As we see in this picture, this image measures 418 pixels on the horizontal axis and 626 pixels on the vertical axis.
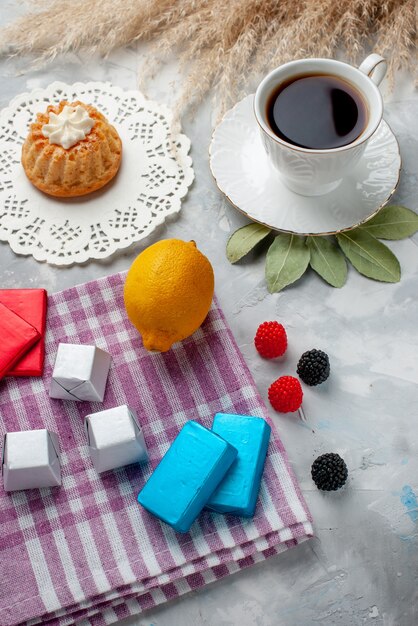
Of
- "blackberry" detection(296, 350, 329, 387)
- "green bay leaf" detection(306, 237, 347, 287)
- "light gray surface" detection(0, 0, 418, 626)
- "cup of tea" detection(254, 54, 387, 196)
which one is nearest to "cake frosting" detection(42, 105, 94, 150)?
"light gray surface" detection(0, 0, 418, 626)

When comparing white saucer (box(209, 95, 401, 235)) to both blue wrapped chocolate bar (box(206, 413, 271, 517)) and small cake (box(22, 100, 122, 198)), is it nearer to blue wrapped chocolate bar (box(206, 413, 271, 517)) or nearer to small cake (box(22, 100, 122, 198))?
small cake (box(22, 100, 122, 198))

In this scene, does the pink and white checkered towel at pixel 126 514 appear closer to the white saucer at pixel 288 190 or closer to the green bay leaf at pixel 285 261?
the green bay leaf at pixel 285 261

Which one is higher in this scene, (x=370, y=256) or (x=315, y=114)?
(x=315, y=114)

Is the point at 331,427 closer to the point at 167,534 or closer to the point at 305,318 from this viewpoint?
the point at 305,318

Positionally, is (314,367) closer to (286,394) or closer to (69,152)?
(286,394)

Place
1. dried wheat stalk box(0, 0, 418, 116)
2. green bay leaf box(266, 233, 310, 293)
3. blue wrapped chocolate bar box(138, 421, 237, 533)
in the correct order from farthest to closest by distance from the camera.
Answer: dried wheat stalk box(0, 0, 418, 116)
green bay leaf box(266, 233, 310, 293)
blue wrapped chocolate bar box(138, 421, 237, 533)

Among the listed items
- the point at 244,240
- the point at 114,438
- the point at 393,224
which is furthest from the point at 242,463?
the point at 393,224
